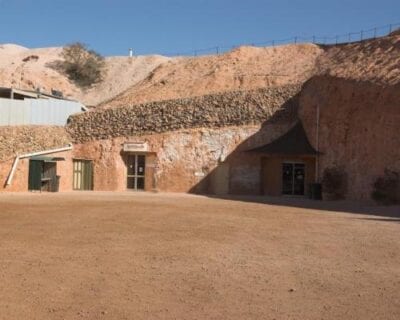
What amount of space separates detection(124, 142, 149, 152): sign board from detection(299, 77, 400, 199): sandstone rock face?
9.28m

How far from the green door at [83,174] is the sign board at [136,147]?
8.17 ft

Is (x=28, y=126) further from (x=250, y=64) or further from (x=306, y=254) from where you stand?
(x=306, y=254)

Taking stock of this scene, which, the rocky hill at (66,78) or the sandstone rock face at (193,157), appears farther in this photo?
the rocky hill at (66,78)

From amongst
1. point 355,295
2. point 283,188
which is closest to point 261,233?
point 355,295

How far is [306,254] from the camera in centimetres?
1055

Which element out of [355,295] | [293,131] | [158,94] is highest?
[158,94]

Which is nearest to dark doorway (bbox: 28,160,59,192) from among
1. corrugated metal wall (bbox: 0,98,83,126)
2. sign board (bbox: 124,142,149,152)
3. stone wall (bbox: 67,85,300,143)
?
corrugated metal wall (bbox: 0,98,83,126)

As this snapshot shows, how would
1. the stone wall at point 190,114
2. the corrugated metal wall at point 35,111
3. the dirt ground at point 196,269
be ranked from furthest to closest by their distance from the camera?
1. the stone wall at point 190,114
2. the corrugated metal wall at point 35,111
3. the dirt ground at point 196,269

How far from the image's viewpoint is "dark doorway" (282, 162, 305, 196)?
103 feet

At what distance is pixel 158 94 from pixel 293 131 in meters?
14.3

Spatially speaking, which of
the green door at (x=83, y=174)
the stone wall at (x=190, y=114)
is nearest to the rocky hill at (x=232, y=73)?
the stone wall at (x=190, y=114)

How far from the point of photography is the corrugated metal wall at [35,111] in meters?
32.2

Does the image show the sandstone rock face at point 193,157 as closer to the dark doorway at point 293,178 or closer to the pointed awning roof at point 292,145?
the pointed awning roof at point 292,145

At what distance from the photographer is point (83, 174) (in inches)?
1361
